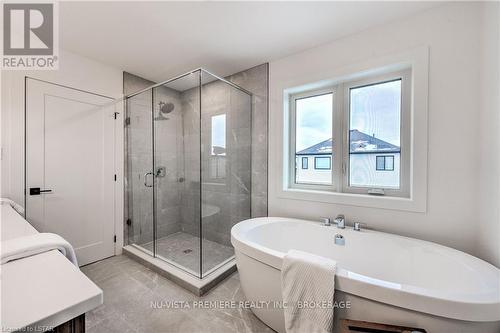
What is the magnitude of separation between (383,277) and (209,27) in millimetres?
2638

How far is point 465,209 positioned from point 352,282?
1.19 m

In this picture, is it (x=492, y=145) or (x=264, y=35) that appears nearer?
(x=492, y=145)

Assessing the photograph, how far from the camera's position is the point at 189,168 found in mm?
2674

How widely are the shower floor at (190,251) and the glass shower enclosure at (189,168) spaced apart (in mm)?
10

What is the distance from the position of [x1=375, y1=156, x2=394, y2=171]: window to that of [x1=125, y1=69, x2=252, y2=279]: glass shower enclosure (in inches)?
56.6

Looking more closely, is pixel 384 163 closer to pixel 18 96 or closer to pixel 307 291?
pixel 307 291

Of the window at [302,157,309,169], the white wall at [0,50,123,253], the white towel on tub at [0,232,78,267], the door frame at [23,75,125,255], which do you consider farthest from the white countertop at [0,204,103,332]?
the window at [302,157,309,169]

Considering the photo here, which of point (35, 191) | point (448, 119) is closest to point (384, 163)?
point (448, 119)

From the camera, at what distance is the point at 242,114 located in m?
2.66

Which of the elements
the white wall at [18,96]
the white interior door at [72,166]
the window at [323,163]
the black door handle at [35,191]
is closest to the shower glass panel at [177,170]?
the white interior door at [72,166]

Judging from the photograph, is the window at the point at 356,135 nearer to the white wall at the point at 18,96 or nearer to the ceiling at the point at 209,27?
the ceiling at the point at 209,27

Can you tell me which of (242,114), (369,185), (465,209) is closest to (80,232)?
(242,114)

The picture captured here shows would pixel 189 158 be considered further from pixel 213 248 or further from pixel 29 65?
pixel 29 65

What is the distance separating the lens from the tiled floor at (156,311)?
60.7 inches
